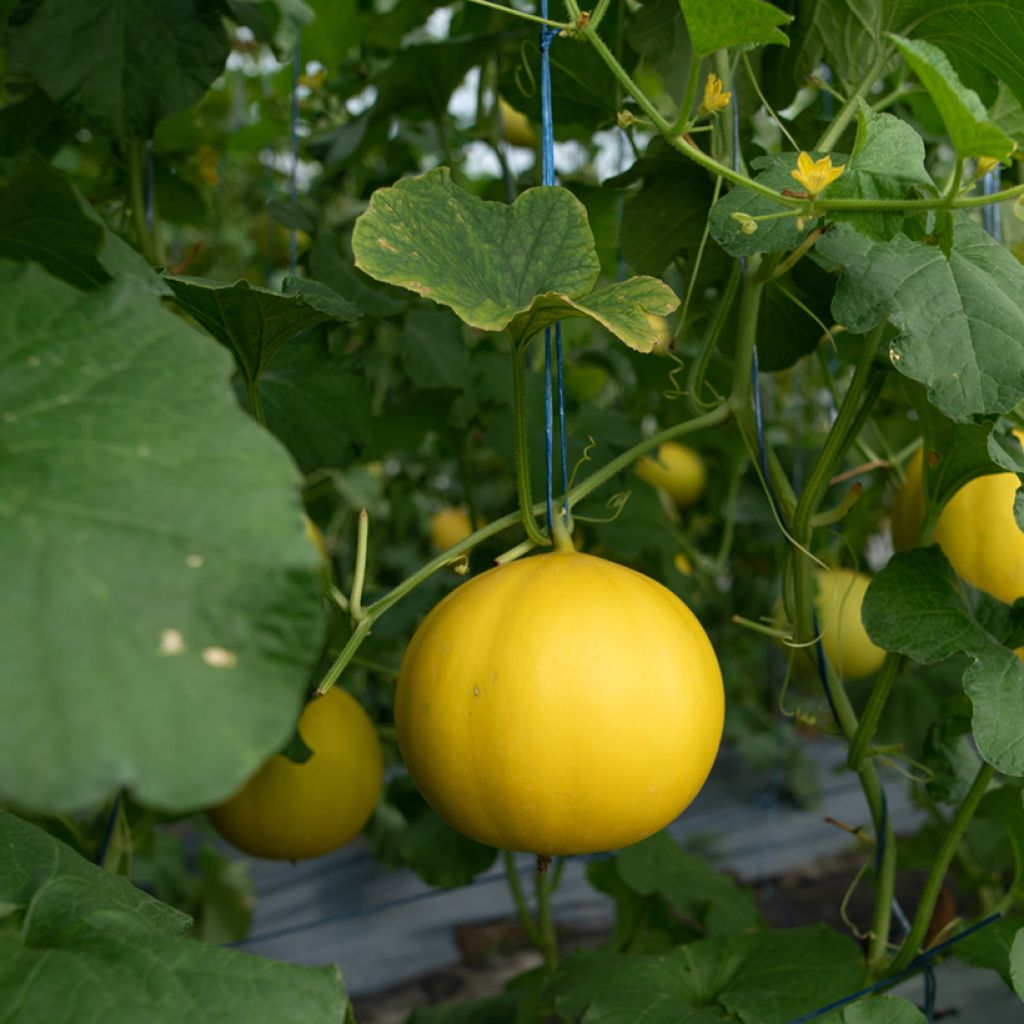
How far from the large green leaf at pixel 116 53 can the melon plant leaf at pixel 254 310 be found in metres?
0.33

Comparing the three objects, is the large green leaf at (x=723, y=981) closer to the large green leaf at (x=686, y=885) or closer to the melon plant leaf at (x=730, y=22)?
the large green leaf at (x=686, y=885)

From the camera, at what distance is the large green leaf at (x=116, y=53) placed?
921 millimetres

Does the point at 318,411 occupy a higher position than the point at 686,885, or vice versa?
the point at 318,411

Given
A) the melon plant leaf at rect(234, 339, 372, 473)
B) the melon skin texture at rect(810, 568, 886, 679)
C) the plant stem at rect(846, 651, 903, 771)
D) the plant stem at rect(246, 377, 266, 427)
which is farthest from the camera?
the melon skin texture at rect(810, 568, 886, 679)

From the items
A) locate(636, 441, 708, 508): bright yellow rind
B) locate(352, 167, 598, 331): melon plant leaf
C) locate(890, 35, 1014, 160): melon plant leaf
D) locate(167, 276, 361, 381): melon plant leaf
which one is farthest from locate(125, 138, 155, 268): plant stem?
locate(636, 441, 708, 508): bright yellow rind

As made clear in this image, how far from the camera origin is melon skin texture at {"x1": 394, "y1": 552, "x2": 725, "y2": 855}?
0.59 meters

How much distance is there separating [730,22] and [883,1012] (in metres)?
0.60

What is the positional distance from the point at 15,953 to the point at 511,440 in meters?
0.80

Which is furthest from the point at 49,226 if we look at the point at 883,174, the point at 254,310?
the point at 883,174

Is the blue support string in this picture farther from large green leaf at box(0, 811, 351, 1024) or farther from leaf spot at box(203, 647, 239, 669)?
leaf spot at box(203, 647, 239, 669)

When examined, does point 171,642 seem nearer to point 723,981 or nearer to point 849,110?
point 849,110

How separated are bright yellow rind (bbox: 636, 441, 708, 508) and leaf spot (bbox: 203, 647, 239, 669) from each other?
1.57 meters

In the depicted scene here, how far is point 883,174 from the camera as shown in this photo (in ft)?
2.00

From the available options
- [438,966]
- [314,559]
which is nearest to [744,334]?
[314,559]
